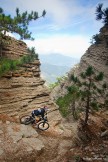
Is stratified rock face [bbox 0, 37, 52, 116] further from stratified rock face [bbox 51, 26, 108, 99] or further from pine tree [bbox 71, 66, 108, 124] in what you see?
stratified rock face [bbox 51, 26, 108, 99]

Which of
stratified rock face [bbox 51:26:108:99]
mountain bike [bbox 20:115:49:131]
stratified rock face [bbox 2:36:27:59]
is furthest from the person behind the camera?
stratified rock face [bbox 51:26:108:99]

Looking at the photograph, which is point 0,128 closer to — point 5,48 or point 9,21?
point 9,21

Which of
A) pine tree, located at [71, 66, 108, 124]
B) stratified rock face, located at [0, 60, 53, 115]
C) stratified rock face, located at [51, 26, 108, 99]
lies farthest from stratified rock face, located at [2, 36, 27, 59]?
pine tree, located at [71, 66, 108, 124]

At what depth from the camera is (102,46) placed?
36812mm

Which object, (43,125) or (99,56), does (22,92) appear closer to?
(43,125)

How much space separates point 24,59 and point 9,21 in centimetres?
560

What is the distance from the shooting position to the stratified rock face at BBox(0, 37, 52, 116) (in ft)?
75.0

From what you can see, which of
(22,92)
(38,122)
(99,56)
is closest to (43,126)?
(38,122)

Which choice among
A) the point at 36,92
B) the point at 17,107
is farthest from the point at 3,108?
the point at 36,92

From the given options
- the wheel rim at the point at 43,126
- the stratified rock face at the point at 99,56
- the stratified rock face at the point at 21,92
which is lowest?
the wheel rim at the point at 43,126

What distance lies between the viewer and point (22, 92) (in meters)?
24.9

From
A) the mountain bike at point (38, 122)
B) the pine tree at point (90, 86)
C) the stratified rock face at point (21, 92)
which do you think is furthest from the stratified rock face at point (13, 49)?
the pine tree at point (90, 86)

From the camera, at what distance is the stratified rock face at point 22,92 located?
22.9 m

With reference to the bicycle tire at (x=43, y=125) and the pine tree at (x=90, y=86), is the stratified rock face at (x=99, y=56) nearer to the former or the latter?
the pine tree at (x=90, y=86)
